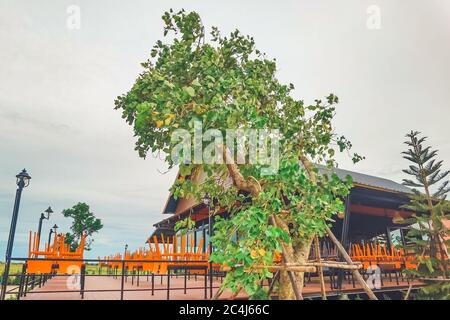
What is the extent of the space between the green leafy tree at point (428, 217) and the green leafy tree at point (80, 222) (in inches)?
1562

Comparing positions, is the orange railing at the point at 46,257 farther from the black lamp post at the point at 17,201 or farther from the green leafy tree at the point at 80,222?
the green leafy tree at the point at 80,222

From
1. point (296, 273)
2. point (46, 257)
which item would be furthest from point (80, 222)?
point (296, 273)

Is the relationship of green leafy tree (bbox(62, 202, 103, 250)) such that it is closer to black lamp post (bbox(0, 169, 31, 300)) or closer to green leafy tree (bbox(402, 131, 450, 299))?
black lamp post (bbox(0, 169, 31, 300))

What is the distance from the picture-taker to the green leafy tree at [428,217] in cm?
632

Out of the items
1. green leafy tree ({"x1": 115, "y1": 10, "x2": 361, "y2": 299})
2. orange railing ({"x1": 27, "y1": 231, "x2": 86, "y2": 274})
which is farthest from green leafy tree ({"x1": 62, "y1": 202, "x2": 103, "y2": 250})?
green leafy tree ({"x1": 115, "y1": 10, "x2": 361, "y2": 299})

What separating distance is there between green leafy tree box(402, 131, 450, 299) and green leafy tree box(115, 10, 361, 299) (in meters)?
3.21

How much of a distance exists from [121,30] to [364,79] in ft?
18.5

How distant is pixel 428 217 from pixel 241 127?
17.9ft

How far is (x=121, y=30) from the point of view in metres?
5.63

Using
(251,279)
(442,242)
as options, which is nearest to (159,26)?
(251,279)

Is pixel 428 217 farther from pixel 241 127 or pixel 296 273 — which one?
pixel 241 127

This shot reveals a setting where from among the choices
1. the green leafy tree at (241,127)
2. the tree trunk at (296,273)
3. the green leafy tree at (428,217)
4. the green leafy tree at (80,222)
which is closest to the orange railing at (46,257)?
the green leafy tree at (241,127)
